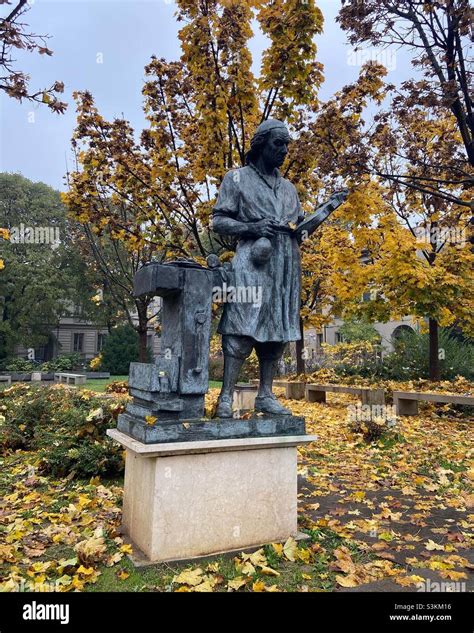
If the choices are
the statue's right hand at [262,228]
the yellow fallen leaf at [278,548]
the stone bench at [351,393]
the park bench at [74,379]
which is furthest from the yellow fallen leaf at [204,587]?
the park bench at [74,379]

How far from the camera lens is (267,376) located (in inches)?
162

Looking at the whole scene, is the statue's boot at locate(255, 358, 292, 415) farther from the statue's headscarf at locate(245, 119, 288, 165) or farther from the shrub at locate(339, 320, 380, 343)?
the shrub at locate(339, 320, 380, 343)

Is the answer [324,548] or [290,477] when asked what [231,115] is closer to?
[290,477]

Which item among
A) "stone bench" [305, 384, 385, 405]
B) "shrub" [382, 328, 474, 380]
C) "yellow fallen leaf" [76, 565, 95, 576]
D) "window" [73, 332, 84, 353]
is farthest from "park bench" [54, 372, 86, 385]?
"window" [73, 332, 84, 353]

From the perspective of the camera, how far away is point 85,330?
45844 mm

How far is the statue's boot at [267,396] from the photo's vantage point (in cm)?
394

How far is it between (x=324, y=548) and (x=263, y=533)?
0.48m

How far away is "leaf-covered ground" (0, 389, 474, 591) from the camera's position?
2980 mm

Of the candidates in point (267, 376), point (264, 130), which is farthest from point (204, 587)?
point (264, 130)

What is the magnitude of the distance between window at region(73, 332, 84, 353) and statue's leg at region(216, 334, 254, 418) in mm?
44461

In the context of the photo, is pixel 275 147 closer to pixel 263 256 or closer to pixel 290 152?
pixel 263 256

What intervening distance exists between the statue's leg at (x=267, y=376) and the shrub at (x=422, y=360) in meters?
9.69

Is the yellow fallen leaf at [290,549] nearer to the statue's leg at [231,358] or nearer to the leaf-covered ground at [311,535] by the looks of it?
the leaf-covered ground at [311,535]

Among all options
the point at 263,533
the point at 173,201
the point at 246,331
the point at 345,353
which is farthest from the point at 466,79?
the point at 345,353
